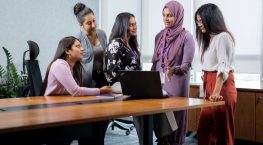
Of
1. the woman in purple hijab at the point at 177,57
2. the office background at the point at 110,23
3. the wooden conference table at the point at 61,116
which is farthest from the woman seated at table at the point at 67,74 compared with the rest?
the office background at the point at 110,23

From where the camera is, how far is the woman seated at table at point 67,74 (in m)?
2.49

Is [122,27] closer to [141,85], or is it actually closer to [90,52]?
[90,52]

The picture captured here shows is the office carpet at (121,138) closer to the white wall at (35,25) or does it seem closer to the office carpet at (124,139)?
the office carpet at (124,139)

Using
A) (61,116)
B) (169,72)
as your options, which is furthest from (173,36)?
(61,116)

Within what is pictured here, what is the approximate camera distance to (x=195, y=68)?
456cm

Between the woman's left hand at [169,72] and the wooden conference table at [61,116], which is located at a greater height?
the woman's left hand at [169,72]

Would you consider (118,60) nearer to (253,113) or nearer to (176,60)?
(176,60)

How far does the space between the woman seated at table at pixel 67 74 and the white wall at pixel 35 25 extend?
2.25 meters

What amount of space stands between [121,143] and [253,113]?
4.48ft

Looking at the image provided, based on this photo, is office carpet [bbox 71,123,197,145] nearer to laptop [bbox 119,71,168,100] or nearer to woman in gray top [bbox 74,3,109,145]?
woman in gray top [bbox 74,3,109,145]

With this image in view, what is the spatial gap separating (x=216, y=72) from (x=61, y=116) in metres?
1.28

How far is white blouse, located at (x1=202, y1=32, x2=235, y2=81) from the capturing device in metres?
2.35

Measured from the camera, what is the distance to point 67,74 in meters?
2.49

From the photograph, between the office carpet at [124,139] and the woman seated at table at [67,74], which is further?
the office carpet at [124,139]
